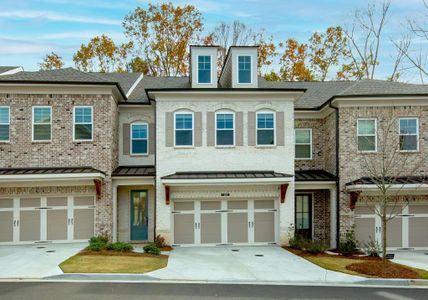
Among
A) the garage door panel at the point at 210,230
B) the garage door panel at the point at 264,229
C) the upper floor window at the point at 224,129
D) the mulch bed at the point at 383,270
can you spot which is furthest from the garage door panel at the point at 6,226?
the mulch bed at the point at 383,270

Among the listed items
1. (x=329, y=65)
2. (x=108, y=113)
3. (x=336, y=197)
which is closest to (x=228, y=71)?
(x=108, y=113)

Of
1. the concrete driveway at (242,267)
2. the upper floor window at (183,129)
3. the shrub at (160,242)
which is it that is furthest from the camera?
the upper floor window at (183,129)

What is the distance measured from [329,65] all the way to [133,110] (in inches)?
813

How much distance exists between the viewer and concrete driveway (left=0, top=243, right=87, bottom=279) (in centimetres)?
1170

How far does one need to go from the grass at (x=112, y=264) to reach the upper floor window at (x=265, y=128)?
267 inches

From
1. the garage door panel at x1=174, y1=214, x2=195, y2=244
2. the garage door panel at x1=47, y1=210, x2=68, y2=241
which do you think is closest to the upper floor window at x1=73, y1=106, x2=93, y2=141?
the garage door panel at x1=47, y1=210, x2=68, y2=241

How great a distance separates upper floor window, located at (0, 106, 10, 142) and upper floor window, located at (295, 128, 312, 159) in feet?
43.1

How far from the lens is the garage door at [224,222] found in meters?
18.0

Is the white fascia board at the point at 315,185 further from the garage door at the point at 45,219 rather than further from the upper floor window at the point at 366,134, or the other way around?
the garage door at the point at 45,219

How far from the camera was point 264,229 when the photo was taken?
59.8 feet

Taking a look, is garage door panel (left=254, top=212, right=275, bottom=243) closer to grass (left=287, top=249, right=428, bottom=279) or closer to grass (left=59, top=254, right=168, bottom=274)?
grass (left=287, top=249, right=428, bottom=279)

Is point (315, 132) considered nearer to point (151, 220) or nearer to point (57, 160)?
point (151, 220)

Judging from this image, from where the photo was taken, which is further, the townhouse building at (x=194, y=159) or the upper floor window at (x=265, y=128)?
the upper floor window at (x=265, y=128)

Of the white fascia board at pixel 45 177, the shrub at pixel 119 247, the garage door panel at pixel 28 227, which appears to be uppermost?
the white fascia board at pixel 45 177
